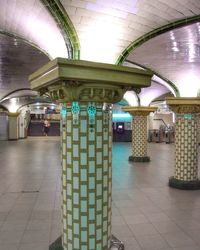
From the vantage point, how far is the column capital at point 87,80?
10.2 ft

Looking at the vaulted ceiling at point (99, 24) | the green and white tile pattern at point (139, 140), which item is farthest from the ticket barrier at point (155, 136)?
the vaulted ceiling at point (99, 24)

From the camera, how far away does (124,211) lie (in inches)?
236

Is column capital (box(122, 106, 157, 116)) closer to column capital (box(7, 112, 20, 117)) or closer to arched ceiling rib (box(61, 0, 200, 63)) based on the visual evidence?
arched ceiling rib (box(61, 0, 200, 63))

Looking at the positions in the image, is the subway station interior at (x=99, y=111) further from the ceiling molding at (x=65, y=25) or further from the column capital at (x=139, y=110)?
the column capital at (x=139, y=110)

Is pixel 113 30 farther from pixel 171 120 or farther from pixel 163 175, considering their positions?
pixel 171 120

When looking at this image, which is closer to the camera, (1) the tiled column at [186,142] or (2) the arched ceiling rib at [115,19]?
(2) the arched ceiling rib at [115,19]

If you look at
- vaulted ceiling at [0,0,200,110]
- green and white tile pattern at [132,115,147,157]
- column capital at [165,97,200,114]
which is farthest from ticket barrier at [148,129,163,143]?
vaulted ceiling at [0,0,200,110]

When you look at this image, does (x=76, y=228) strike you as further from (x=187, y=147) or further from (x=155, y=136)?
(x=155, y=136)

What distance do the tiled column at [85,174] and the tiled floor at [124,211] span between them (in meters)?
1.04

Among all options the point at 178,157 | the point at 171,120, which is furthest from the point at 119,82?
the point at 171,120

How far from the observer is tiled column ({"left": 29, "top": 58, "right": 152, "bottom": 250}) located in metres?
3.48

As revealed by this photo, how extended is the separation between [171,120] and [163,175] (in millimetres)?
18621

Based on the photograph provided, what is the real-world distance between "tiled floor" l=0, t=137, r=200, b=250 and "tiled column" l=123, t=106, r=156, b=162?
249 centimetres

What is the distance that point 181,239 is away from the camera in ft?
15.2
